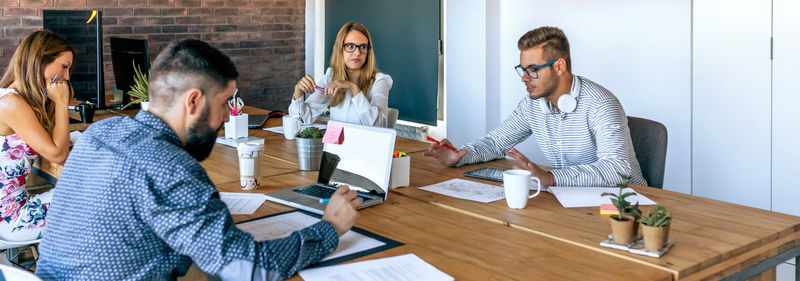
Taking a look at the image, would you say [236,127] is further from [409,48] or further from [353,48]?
[409,48]

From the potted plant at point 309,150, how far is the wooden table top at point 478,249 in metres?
0.54

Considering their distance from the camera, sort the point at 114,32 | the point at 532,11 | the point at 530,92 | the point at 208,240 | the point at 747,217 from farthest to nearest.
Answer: the point at 114,32
the point at 532,11
the point at 530,92
the point at 747,217
the point at 208,240

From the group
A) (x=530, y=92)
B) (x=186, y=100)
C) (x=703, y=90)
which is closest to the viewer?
(x=186, y=100)

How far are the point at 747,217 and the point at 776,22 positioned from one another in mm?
1762

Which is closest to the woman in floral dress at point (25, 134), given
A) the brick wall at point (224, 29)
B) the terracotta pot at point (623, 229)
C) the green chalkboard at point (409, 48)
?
the terracotta pot at point (623, 229)

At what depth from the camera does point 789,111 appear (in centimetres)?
354

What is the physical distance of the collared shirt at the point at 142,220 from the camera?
58.7 inches

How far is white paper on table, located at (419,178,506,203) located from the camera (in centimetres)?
241

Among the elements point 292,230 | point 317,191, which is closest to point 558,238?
point 292,230

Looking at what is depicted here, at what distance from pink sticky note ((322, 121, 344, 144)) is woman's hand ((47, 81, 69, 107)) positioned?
1.40m

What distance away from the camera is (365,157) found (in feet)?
7.97

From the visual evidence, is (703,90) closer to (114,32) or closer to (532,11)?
(532,11)

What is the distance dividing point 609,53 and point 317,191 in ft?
8.19

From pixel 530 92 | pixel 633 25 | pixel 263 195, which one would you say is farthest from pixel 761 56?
pixel 263 195
